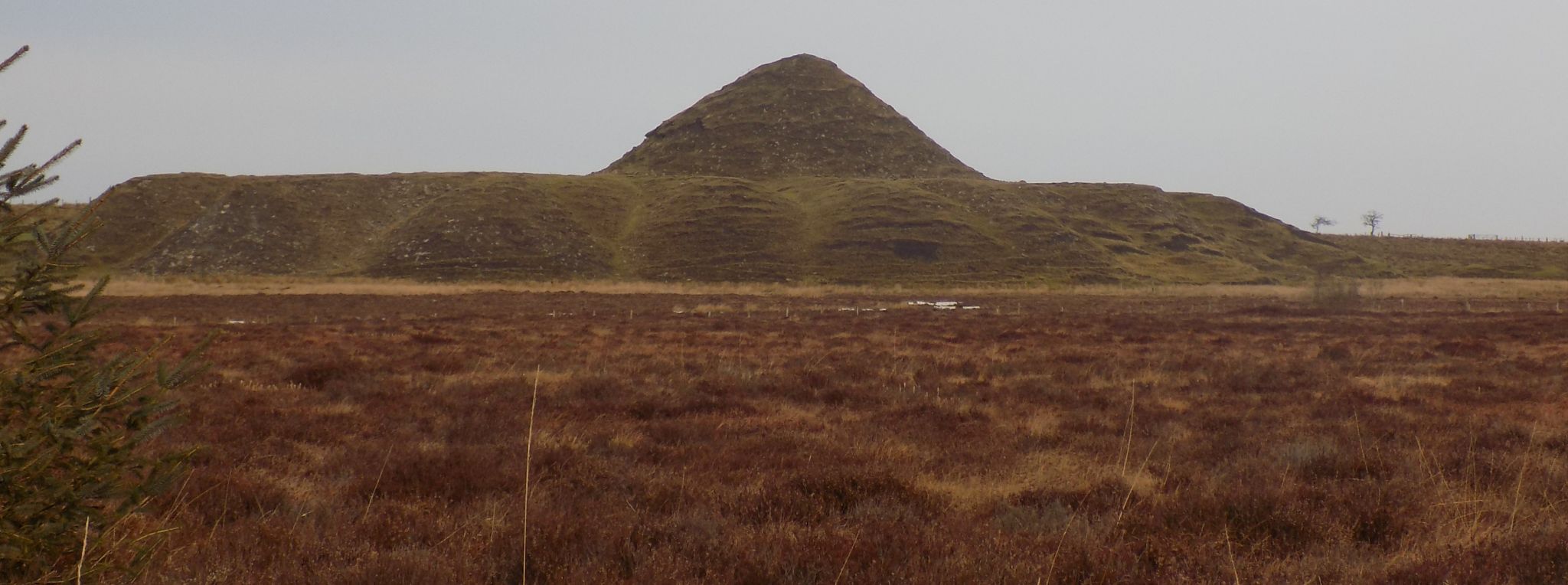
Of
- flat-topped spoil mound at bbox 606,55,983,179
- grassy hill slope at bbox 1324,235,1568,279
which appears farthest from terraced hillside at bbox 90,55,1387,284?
flat-topped spoil mound at bbox 606,55,983,179

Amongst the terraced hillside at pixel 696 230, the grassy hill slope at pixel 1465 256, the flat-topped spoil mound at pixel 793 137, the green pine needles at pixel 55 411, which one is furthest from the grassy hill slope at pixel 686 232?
the green pine needles at pixel 55 411

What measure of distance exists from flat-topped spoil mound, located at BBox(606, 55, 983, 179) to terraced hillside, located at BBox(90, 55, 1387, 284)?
9286mm

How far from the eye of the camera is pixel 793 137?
12438cm

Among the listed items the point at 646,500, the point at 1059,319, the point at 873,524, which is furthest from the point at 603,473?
the point at 1059,319

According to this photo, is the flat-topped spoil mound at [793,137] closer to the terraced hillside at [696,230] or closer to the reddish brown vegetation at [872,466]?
the terraced hillside at [696,230]

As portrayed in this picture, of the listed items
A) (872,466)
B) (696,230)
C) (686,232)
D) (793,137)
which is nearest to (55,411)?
(872,466)

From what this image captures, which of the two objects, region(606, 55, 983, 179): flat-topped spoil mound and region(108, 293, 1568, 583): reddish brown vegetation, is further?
region(606, 55, 983, 179): flat-topped spoil mound

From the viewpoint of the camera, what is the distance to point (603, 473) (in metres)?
7.48

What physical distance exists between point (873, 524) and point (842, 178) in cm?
9971

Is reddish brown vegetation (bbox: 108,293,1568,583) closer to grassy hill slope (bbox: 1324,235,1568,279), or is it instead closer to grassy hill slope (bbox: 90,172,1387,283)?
grassy hill slope (bbox: 90,172,1387,283)

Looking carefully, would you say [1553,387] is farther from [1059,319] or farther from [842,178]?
[842,178]

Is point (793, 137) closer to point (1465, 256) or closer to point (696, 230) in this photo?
point (696, 230)

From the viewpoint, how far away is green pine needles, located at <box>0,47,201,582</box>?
3.20 m

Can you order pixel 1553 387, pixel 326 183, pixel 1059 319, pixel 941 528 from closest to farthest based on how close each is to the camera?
pixel 941 528
pixel 1553 387
pixel 1059 319
pixel 326 183
